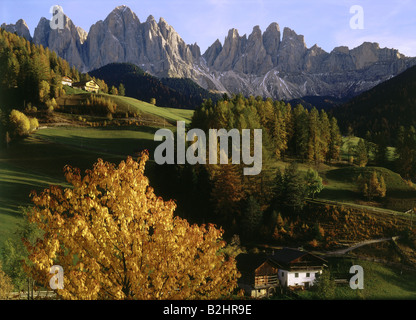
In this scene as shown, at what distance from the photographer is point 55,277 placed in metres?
6.88

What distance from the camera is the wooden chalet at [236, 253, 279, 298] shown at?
20078mm

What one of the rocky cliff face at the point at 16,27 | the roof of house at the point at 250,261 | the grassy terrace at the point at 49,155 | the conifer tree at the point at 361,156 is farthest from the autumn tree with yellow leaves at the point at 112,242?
the conifer tree at the point at 361,156

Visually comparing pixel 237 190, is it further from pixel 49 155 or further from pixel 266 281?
pixel 49 155

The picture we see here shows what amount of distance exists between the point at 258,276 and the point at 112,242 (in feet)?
52.5

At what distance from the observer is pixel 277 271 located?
69.3 ft

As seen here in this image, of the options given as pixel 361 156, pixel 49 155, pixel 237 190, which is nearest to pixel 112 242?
pixel 237 190

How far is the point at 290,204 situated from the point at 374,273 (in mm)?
8714

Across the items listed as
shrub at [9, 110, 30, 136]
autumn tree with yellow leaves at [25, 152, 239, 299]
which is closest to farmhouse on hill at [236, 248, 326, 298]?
autumn tree with yellow leaves at [25, 152, 239, 299]

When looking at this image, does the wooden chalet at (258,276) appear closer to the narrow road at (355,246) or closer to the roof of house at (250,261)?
the roof of house at (250,261)

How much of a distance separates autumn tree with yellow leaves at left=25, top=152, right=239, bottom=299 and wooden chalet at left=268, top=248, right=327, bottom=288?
14890 millimetres

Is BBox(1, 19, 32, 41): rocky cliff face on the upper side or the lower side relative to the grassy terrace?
upper

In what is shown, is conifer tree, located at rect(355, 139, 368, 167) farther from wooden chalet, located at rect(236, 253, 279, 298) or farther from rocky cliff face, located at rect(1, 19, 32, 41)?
rocky cliff face, located at rect(1, 19, 32, 41)

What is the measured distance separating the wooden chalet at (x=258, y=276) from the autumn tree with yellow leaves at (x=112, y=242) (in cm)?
1371
